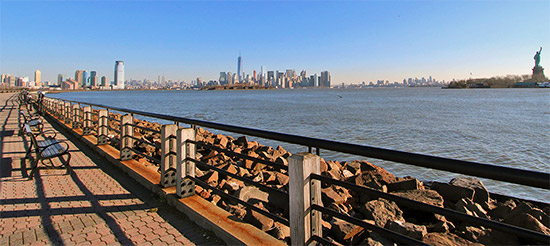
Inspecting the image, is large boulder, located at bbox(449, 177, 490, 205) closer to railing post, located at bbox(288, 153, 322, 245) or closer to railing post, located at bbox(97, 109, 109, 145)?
railing post, located at bbox(288, 153, 322, 245)

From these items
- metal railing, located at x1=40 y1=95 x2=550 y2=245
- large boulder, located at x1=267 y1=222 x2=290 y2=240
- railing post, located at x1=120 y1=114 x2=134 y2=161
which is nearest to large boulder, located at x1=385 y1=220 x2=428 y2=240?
large boulder, located at x1=267 y1=222 x2=290 y2=240

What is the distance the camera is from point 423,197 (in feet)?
20.7

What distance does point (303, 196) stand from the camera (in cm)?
246

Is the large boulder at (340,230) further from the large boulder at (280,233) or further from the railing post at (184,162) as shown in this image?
the railing post at (184,162)

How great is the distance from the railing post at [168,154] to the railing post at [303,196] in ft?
8.01

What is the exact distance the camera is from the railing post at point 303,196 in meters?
2.44

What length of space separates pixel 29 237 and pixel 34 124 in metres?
8.29

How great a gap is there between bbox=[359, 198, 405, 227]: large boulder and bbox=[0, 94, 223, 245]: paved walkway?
2994 millimetres

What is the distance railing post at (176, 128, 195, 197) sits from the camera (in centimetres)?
414

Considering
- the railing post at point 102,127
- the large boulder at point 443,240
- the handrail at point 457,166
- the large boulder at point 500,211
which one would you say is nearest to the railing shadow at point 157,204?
the railing post at point 102,127

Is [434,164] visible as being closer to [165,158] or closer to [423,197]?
[165,158]

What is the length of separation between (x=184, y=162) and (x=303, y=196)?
2.20 metres

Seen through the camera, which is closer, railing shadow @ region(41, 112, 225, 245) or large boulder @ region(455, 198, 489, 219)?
railing shadow @ region(41, 112, 225, 245)

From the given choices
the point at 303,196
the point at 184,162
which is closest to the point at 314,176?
the point at 303,196
